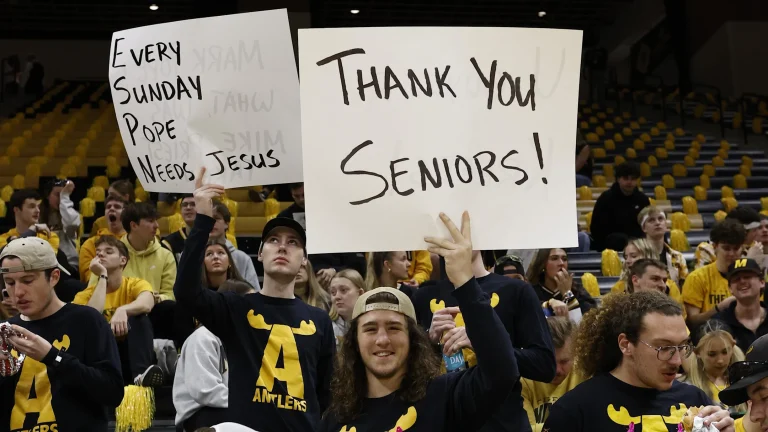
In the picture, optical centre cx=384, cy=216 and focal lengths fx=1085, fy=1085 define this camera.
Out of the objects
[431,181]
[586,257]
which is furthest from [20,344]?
[586,257]

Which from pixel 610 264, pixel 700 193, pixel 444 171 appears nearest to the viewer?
pixel 444 171

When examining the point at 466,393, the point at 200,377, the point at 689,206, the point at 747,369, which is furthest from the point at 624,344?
the point at 689,206

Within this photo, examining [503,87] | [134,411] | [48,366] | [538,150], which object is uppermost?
[503,87]

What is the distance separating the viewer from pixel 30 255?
4113 millimetres

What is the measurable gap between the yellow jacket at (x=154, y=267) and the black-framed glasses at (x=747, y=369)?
4888 mm

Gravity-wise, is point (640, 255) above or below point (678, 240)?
above

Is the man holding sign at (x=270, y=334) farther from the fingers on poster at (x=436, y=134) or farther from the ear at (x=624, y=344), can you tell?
the ear at (x=624, y=344)

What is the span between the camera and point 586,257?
10.8m

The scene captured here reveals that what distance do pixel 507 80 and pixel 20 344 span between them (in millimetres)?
1985

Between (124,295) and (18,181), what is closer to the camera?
(124,295)

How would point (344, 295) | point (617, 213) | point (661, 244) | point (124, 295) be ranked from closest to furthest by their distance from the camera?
point (344, 295) → point (124, 295) → point (661, 244) → point (617, 213)

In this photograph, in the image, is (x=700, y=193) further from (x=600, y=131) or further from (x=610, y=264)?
(x=610, y=264)

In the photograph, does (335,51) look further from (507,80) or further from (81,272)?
(81,272)

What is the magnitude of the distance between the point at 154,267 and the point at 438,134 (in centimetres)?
436
